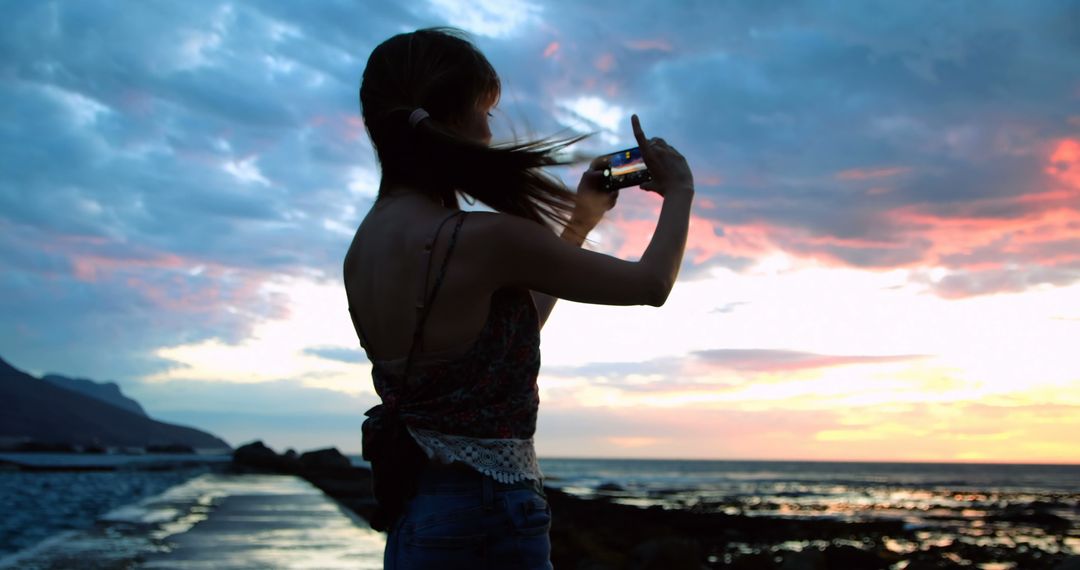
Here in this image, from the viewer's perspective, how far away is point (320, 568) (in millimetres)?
7828

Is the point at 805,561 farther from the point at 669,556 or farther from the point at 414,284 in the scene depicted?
the point at 414,284

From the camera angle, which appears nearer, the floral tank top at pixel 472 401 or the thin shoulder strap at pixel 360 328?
the floral tank top at pixel 472 401

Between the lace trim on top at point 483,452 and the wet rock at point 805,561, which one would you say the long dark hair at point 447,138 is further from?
the wet rock at point 805,561

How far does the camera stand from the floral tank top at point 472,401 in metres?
1.69

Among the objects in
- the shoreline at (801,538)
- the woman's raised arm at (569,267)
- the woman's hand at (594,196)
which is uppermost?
the woman's hand at (594,196)

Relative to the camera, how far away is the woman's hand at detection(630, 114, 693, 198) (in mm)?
1896

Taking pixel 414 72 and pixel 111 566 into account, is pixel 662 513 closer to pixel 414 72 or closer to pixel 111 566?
pixel 111 566

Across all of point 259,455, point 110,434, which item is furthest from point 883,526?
point 110,434

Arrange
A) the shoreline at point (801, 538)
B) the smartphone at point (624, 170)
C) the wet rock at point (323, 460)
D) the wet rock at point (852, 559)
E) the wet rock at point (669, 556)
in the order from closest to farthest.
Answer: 1. the smartphone at point (624, 170)
2. the wet rock at point (669, 556)
3. the shoreline at point (801, 538)
4. the wet rock at point (852, 559)
5. the wet rock at point (323, 460)

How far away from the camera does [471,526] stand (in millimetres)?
1662

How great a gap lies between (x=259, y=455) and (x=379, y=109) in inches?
2487

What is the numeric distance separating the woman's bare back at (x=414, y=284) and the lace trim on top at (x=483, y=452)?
16 cm

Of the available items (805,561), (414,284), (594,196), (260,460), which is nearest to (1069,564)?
(805,561)

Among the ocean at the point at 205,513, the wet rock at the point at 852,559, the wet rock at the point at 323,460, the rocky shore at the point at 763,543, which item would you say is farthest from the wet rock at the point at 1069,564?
the wet rock at the point at 323,460
